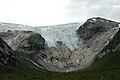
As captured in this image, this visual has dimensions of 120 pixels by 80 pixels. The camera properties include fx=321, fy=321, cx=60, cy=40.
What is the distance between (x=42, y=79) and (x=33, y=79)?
16.6ft

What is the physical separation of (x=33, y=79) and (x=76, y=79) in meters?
23.5

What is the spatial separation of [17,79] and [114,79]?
174 feet

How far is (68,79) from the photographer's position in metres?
174

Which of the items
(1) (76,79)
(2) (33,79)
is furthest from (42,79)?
(1) (76,79)

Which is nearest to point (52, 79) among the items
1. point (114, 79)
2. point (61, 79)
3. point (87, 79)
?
point (61, 79)

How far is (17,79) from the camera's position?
178 meters

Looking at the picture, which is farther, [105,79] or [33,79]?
[33,79]

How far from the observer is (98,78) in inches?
6718

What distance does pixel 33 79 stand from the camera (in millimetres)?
175000

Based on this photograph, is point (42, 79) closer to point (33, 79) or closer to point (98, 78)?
point (33, 79)

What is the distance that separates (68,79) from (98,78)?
16159mm

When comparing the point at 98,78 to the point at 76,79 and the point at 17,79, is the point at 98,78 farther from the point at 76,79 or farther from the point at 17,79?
the point at 17,79

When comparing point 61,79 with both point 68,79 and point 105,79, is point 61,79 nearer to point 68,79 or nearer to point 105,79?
point 68,79

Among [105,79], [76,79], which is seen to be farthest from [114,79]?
[76,79]
